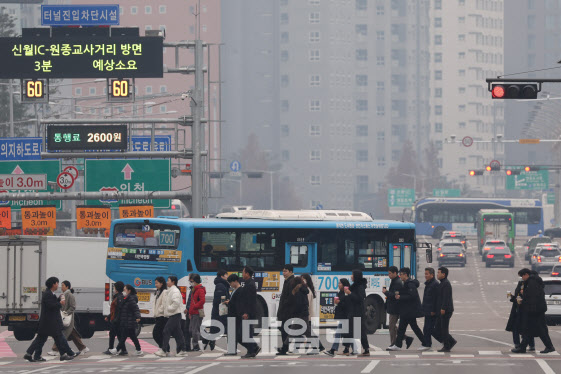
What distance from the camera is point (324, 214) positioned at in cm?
3209

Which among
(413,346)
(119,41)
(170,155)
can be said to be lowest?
(413,346)

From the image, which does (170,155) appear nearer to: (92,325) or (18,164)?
(92,325)

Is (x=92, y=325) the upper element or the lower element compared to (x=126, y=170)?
lower

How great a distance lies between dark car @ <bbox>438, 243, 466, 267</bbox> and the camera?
77.9m

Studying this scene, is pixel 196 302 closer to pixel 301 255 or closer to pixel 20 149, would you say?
pixel 301 255

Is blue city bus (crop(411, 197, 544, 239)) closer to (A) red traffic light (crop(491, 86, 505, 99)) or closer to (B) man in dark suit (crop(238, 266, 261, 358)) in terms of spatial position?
(A) red traffic light (crop(491, 86, 505, 99))

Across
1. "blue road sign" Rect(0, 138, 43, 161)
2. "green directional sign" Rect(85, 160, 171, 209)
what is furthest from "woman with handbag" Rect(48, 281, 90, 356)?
"blue road sign" Rect(0, 138, 43, 161)

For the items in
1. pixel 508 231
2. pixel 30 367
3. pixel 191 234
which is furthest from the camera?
pixel 508 231

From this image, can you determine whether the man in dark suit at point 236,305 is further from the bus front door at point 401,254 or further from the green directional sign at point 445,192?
the green directional sign at point 445,192

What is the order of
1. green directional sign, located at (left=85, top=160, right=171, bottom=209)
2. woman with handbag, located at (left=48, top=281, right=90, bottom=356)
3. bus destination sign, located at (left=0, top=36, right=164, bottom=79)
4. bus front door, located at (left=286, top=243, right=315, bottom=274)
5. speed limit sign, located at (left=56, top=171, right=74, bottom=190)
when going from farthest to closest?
1. green directional sign, located at (left=85, top=160, right=171, bottom=209)
2. speed limit sign, located at (left=56, top=171, right=74, bottom=190)
3. bus destination sign, located at (left=0, top=36, right=164, bottom=79)
4. bus front door, located at (left=286, top=243, right=315, bottom=274)
5. woman with handbag, located at (left=48, top=281, right=90, bottom=356)

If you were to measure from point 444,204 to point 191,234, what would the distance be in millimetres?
74661

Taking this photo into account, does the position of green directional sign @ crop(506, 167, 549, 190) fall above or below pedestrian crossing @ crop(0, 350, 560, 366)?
above

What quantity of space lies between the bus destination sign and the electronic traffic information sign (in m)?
2.91

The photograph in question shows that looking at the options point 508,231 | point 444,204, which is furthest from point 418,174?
point 508,231
